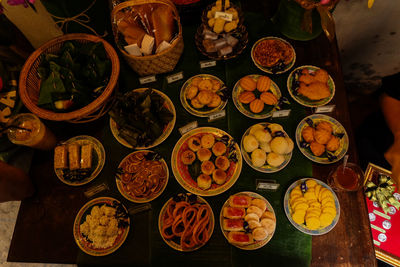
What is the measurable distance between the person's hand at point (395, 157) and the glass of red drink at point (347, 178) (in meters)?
0.58

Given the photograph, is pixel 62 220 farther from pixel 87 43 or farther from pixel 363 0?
pixel 363 0

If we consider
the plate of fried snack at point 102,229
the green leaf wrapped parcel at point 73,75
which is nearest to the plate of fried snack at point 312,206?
the plate of fried snack at point 102,229

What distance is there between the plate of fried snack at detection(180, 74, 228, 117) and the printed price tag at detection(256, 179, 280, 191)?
1.99 feet

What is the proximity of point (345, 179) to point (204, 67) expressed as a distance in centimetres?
131

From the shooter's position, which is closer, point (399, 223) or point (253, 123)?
point (253, 123)


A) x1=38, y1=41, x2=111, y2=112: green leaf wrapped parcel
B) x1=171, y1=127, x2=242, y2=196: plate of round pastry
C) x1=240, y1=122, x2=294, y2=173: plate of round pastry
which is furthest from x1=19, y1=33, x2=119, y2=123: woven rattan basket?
x1=240, y1=122, x2=294, y2=173: plate of round pastry

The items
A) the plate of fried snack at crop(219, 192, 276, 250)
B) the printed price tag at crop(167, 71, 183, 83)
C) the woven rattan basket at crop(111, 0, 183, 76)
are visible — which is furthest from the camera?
the printed price tag at crop(167, 71, 183, 83)

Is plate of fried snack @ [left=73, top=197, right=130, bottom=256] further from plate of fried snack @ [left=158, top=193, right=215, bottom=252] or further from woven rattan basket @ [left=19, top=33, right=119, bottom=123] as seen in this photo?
woven rattan basket @ [left=19, top=33, right=119, bottom=123]

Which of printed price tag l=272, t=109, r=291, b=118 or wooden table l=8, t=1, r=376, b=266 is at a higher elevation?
printed price tag l=272, t=109, r=291, b=118

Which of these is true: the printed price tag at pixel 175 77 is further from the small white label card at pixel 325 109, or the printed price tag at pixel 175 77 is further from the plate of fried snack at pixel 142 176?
the small white label card at pixel 325 109

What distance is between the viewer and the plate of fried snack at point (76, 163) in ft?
5.57

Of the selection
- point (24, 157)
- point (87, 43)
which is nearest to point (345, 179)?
point (87, 43)

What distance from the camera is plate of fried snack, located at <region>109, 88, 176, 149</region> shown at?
157 cm

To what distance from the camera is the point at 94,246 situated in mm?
1539
